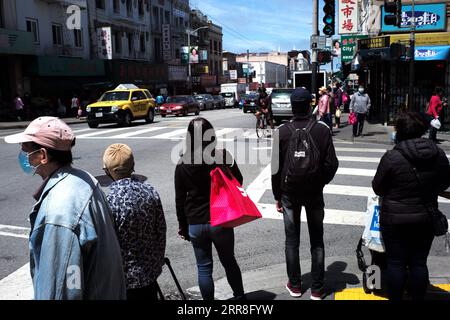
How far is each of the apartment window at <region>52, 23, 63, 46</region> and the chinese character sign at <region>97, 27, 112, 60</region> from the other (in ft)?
12.0

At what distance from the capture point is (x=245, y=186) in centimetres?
923

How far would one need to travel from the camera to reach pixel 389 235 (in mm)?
3680

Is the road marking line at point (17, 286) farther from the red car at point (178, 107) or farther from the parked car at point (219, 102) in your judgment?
the parked car at point (219, 102)

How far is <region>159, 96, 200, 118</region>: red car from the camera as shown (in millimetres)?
31797

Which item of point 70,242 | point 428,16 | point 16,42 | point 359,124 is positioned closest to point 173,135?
point 359,124

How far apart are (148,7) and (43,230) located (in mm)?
48687

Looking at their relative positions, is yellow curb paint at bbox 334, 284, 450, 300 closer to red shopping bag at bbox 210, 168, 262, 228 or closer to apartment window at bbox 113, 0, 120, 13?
red shopping bag at bbox 210, 168, 262, 228

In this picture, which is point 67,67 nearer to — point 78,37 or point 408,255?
point 78,37

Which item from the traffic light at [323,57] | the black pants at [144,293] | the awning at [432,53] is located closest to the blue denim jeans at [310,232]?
the black pants at [144,293]

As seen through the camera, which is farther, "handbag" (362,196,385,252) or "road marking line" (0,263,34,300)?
"road marking line" (0,263,34,300)

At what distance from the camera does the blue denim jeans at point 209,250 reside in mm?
3893

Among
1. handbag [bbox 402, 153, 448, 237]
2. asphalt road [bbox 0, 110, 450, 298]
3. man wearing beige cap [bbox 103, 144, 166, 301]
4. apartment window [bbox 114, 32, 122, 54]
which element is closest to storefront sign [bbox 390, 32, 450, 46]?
asphalt road [bbox 0, 110, 450, 298]

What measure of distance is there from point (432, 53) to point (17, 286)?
56.8 ft
